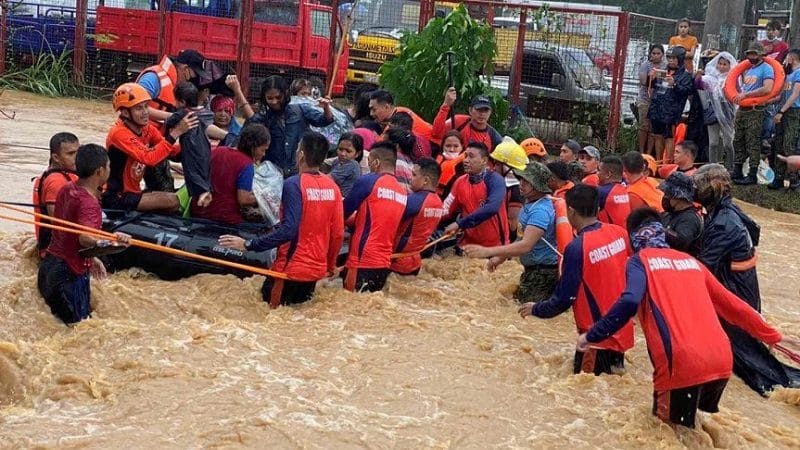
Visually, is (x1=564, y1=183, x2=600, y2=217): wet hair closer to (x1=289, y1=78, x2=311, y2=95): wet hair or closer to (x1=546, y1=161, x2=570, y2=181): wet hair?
(x1=546, y1=161, x2=570, y2=181): wet hair

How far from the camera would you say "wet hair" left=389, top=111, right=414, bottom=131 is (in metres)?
11.0

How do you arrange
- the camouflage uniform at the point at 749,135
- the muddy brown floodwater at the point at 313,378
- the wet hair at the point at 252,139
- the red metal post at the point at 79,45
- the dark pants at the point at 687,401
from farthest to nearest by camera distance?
the red metal post at the point at 79,45
the camouflage uniform at the point at 749,135
the wet hair at the point at 252,139
the muddy brown floodwater at the point at 313,378
the dark pants at the point at 687,401

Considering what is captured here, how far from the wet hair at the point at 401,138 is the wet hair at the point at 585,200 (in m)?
4.19

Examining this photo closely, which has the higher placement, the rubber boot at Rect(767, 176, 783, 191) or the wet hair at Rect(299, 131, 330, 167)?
the wet hair at Rect(299, 131, 330, 167)

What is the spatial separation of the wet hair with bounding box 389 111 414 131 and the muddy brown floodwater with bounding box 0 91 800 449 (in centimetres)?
247

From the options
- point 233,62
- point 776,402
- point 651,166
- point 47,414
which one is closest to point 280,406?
point 47,414

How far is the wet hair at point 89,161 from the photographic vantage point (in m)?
6.73

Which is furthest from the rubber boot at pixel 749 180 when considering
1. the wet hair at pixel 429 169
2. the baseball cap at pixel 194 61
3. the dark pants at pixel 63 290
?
the dark pants at pixel 63 290

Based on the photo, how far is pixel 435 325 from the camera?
807 centimetres

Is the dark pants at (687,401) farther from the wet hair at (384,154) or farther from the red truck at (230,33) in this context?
the red truck at (230,33)

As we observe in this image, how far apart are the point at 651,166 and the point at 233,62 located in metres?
9.87

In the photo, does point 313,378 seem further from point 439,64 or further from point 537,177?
point 439,64

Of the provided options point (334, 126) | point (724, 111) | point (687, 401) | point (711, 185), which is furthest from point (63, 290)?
point (724, 111)

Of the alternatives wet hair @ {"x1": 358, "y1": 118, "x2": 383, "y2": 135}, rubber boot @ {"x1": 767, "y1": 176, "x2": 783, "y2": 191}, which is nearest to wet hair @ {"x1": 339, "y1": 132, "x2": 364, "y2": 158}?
wet hair @ {"x1": 358, "y1": 118, "x2": 383, "y2": 135}
